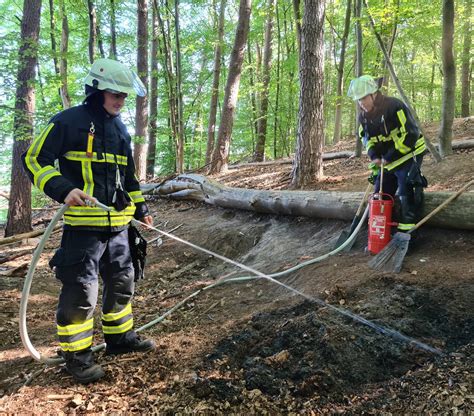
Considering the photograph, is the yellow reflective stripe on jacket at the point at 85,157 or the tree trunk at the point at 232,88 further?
the tree trunk at the point at 232,88

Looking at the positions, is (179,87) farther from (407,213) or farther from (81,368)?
(81,368)

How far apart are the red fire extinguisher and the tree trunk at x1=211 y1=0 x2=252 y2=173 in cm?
715

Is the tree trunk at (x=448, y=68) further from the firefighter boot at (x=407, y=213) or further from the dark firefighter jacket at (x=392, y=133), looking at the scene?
the firefighter boot at (x=407, y=213)

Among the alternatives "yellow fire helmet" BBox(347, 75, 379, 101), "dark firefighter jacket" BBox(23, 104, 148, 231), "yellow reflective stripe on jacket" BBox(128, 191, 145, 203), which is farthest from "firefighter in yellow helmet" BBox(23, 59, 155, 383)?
"yellow fire helmet" BBox(347, 75, 379, 101)

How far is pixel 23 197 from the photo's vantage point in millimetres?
8664

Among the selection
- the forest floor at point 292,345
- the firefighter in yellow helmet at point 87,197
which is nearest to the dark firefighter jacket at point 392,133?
the forest floor at point 292,345

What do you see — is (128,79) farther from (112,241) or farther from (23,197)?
(23,197)

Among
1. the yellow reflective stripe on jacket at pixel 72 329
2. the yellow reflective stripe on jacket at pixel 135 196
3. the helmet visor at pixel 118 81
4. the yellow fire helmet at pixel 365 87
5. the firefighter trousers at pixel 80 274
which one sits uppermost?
the yellow fire helmet at pixel 365 87

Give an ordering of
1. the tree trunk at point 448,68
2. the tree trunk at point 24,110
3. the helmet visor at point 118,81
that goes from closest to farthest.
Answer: the helmet visor at point 118,81
the tree trunk at point 448,68
the tree trunk at point 24,110

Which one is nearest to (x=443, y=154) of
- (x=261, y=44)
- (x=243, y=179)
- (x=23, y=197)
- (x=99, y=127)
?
(x=243, y=179)

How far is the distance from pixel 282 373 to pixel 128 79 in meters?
2.51

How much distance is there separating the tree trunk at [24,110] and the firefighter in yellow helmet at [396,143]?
6922mm

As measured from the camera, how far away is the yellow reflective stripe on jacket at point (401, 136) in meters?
4.29

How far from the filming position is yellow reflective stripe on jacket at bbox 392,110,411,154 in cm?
429
